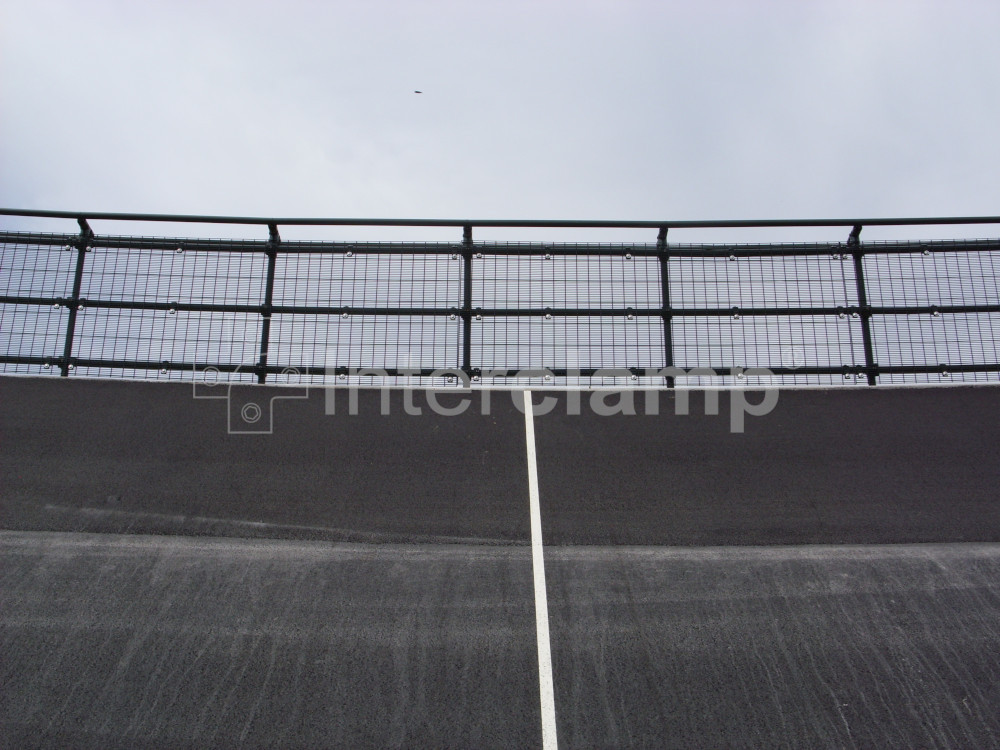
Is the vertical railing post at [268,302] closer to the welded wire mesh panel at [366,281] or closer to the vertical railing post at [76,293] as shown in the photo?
the welded wire mesh panel at [366,281]

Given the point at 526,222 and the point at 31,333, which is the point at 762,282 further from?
the point at 31,333

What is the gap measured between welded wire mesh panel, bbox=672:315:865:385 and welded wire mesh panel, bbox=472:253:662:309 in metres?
0.61

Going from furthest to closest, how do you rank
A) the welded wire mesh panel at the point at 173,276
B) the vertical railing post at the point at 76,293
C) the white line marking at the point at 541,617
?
the welded wire mesh panel at the point at 173,276 < the vertical railing post at the point at 76,293 < the white line marking at the point at 541,617

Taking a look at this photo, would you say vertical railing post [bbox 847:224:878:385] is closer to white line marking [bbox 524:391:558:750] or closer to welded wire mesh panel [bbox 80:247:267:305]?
white line marking [bbox 524:391:558:750]

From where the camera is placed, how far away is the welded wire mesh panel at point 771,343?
825 centimetres

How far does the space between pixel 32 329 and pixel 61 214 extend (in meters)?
1.37

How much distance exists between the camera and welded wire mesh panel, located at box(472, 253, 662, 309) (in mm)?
8320

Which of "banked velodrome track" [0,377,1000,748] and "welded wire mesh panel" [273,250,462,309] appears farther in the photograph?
"welded wire mesh panel" [273,250,462,309]

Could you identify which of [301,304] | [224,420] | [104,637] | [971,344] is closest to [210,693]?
[104,637]

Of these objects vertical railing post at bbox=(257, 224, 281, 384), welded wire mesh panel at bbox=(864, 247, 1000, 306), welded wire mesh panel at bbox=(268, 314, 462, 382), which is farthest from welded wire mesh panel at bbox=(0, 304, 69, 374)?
welded wire mesh panel at bbox=(864, 247, 1000, 306)

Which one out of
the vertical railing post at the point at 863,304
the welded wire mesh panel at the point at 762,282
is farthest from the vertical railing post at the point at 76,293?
the vertical railing post at the point at 863,304

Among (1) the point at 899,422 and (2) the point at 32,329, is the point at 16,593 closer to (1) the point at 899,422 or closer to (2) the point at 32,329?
(2) the point at 32,329

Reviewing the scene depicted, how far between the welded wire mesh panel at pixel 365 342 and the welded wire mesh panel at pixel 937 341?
4.85 m

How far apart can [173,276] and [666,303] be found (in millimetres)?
5635
